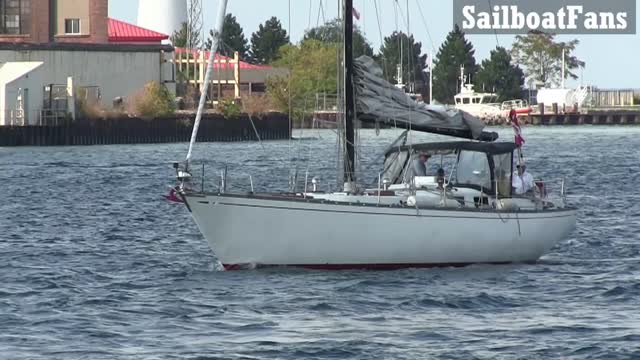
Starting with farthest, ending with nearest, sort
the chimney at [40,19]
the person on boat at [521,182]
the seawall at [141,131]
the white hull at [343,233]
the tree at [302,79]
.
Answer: the chimney at [40,19]
the tree at [302,79]
the seawall at [141,131]
the person on boat at [521,182]
the white hull at [343,233]

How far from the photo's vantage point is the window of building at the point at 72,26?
147625 millimetres

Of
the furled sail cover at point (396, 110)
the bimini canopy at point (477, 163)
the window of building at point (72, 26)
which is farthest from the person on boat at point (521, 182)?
the window of building at point (72, 26)

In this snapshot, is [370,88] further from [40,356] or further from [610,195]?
[610,195]

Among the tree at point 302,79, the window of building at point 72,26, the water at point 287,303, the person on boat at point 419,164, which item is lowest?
the water at point 287,303

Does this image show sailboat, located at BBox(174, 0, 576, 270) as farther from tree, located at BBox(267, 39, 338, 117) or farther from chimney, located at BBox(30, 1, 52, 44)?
chimney, located at BBox(30, 1, 52, 44)

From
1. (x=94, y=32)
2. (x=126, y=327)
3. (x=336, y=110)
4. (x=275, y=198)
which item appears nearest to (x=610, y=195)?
(x=336, y=110)

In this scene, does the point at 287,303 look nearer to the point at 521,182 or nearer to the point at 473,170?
the point at 473,170

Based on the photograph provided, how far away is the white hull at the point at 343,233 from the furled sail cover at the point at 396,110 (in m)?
3.38

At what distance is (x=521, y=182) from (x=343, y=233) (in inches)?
230

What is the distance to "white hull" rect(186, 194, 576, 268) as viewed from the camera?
36938 millimetres

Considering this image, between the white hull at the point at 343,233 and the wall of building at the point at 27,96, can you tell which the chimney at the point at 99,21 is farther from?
the white hull at the point at 343,233

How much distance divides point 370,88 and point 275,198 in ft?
15.5

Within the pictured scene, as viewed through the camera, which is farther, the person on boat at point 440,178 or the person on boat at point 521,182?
the person on boat at point 521,182

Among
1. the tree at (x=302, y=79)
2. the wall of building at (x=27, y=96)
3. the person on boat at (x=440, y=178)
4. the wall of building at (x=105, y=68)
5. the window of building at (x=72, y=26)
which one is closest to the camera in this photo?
the person on boat at (x=440, y=178)
